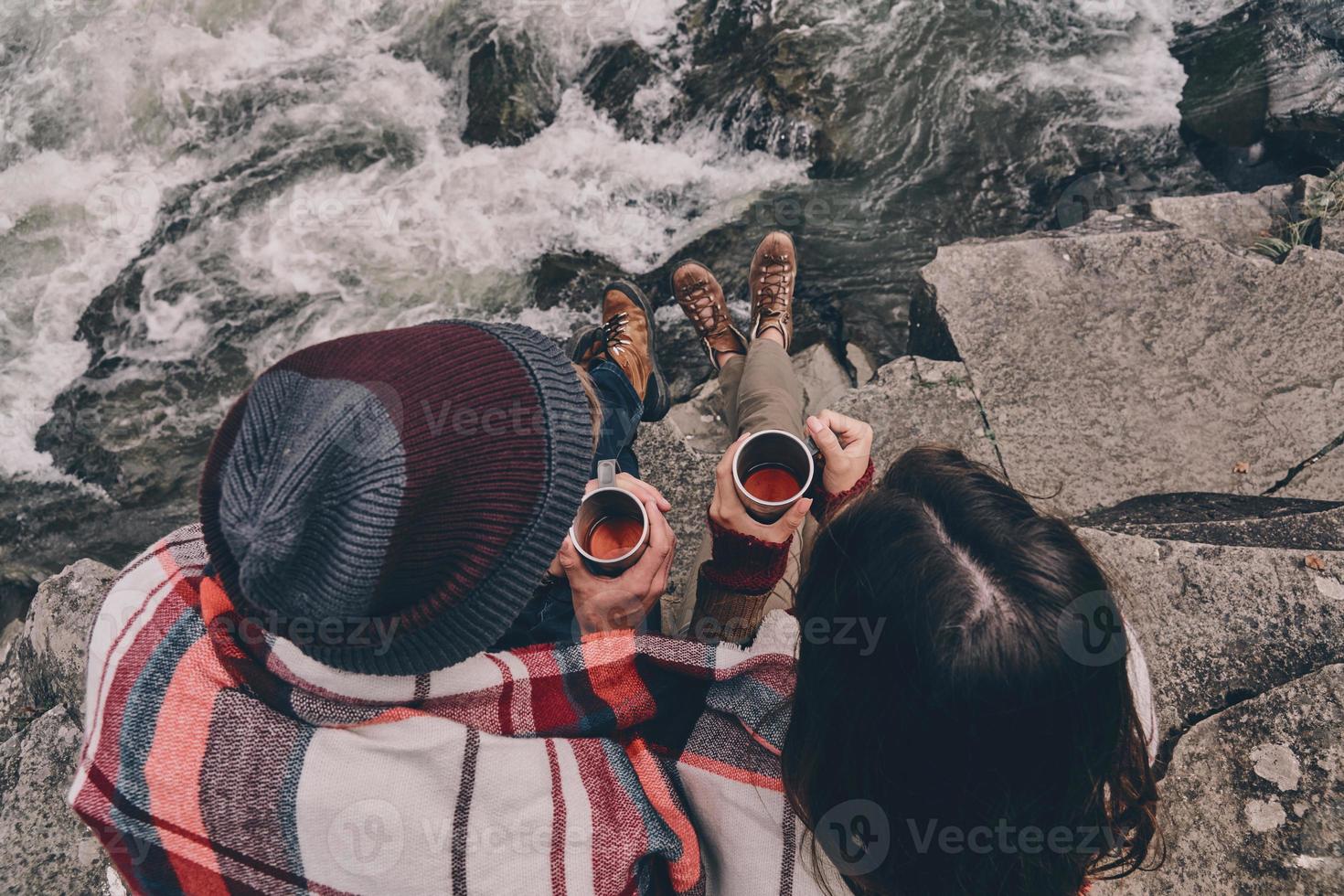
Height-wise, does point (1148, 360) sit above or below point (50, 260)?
below

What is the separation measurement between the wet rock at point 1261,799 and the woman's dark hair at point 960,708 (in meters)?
0.56

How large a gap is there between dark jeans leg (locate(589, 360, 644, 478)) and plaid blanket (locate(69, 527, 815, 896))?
912 millimetres

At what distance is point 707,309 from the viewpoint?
3.55 metres

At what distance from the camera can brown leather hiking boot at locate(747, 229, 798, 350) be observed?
11.5 ft

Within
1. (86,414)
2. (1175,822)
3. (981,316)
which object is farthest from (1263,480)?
(86,414)

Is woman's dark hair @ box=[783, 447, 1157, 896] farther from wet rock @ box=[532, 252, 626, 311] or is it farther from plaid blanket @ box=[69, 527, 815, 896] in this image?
wet rock @ box=[532, 252, 626, 311]

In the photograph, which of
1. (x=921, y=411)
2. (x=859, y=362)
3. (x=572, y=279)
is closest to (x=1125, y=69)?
(x=859, y=362)
